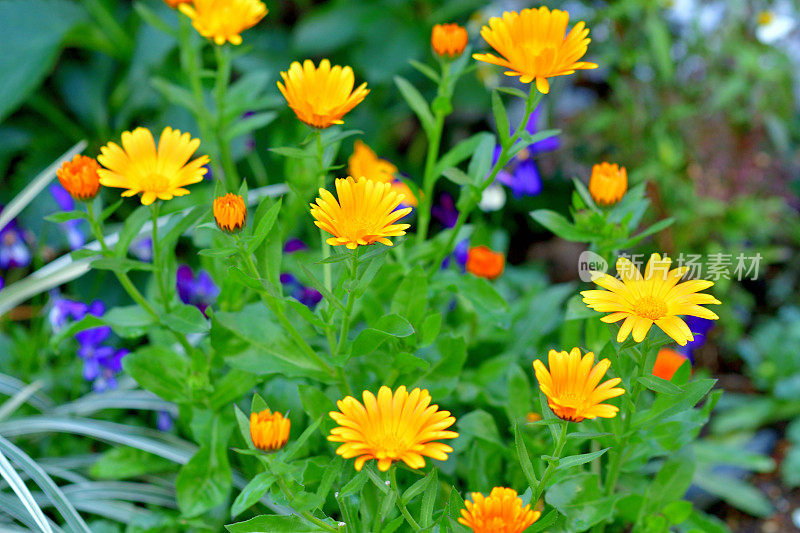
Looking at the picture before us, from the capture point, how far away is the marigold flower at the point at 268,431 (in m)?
0.74

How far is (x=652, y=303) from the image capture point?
2.47ft

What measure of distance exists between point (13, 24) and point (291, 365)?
1.29 metres

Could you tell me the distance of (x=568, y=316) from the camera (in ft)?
3.06

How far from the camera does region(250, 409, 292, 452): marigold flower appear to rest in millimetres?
739

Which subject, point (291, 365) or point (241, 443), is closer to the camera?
point (291, 365)

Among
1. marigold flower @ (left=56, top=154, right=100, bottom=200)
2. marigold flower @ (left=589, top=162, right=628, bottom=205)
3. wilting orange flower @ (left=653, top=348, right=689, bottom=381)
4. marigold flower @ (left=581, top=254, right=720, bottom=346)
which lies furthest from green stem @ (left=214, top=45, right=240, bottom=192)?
wilting orange flower @ (left=653, top=348, right=689, bottom=381)

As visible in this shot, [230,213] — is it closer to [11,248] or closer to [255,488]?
[255,488]

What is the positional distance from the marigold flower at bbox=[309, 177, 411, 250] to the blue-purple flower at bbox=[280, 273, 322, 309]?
515 mm

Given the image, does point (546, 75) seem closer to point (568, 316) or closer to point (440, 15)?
point (568, 316)

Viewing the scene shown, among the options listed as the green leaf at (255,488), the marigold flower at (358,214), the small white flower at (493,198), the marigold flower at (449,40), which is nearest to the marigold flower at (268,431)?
the green leaf at (255,488)

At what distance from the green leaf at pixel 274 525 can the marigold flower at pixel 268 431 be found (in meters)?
0.11

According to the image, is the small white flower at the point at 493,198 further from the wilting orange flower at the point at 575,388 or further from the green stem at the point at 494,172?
the wilting orange flower at the point at 575,388

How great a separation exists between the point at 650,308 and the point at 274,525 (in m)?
0.45

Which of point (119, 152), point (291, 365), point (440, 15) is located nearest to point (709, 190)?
point (440, 15)
